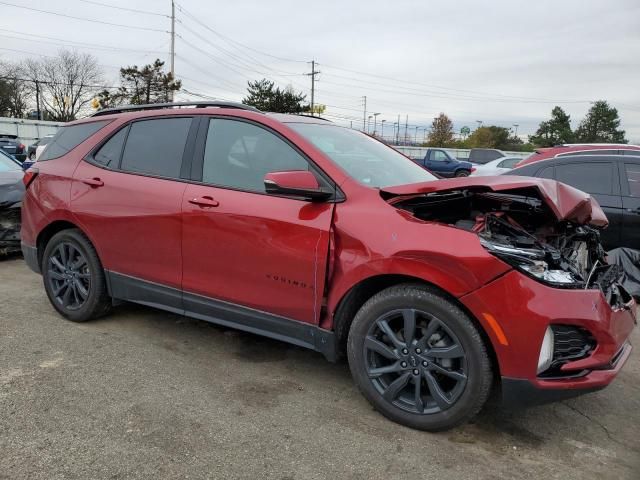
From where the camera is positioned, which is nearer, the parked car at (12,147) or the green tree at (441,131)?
the parked car at (12,147)

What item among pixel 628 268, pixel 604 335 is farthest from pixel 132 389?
pixel 628 268

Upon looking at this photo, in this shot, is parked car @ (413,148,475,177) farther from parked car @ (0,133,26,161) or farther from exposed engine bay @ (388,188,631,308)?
exposed engine bay @ (388,188,631,308)

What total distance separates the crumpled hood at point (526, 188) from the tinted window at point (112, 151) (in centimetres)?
224

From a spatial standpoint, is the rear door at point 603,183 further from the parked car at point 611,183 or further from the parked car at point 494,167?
the parked car at point 494,167

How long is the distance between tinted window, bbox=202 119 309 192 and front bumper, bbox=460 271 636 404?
53.1 inches

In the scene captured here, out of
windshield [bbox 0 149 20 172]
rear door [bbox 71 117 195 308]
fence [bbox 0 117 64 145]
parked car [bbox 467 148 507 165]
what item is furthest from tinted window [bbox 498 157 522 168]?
fence [bbox 0 117 64 145]

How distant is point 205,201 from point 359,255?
114 centimetres

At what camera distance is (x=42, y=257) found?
4.47m

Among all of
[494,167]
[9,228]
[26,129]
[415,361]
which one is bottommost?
[415,361]

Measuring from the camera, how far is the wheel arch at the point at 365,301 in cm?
260

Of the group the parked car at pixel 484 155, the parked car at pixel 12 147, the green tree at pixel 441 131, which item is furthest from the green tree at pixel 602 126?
the parked car at pixel 12 147

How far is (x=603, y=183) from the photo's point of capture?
6027 millimetres

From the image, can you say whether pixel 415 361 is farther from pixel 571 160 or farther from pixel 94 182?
pixel 571 160

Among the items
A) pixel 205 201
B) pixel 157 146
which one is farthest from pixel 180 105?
pixel 205 201
